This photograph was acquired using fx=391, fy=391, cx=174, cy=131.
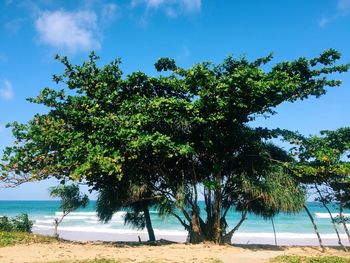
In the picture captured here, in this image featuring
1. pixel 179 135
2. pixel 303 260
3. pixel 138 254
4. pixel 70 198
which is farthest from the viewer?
pixel 70 198

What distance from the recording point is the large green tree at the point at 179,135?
12.6m

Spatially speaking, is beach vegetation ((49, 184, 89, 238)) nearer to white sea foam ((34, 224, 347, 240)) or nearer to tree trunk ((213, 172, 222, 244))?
tree trunk ((213, 172, 222, 244))

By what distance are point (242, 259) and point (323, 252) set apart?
15.4 feet

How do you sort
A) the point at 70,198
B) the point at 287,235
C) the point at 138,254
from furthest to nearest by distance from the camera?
1. the point at 287,235
2. the point at 70,198
3. the point at 138,254

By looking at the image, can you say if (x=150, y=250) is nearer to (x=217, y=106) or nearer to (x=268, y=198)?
(x=268, y=198)

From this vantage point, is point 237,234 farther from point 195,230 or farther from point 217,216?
point 217,216

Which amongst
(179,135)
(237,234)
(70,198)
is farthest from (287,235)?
(179,135)

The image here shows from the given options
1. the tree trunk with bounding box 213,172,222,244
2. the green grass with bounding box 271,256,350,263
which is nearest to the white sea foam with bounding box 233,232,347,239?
the tree trunk with bounding box 213,172,222,244

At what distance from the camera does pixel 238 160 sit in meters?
15.1

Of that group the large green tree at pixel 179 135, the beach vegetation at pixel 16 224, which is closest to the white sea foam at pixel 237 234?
the beach vegetation at pixel 16 224

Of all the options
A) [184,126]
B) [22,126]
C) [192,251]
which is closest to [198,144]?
[184,126]

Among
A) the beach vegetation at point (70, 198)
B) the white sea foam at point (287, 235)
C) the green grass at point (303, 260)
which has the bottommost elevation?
the green grass at point (303, 260)

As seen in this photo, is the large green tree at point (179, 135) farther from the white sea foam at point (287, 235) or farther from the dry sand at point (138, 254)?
the white sea foam at point (287, 235)

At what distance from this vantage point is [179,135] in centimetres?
1402
